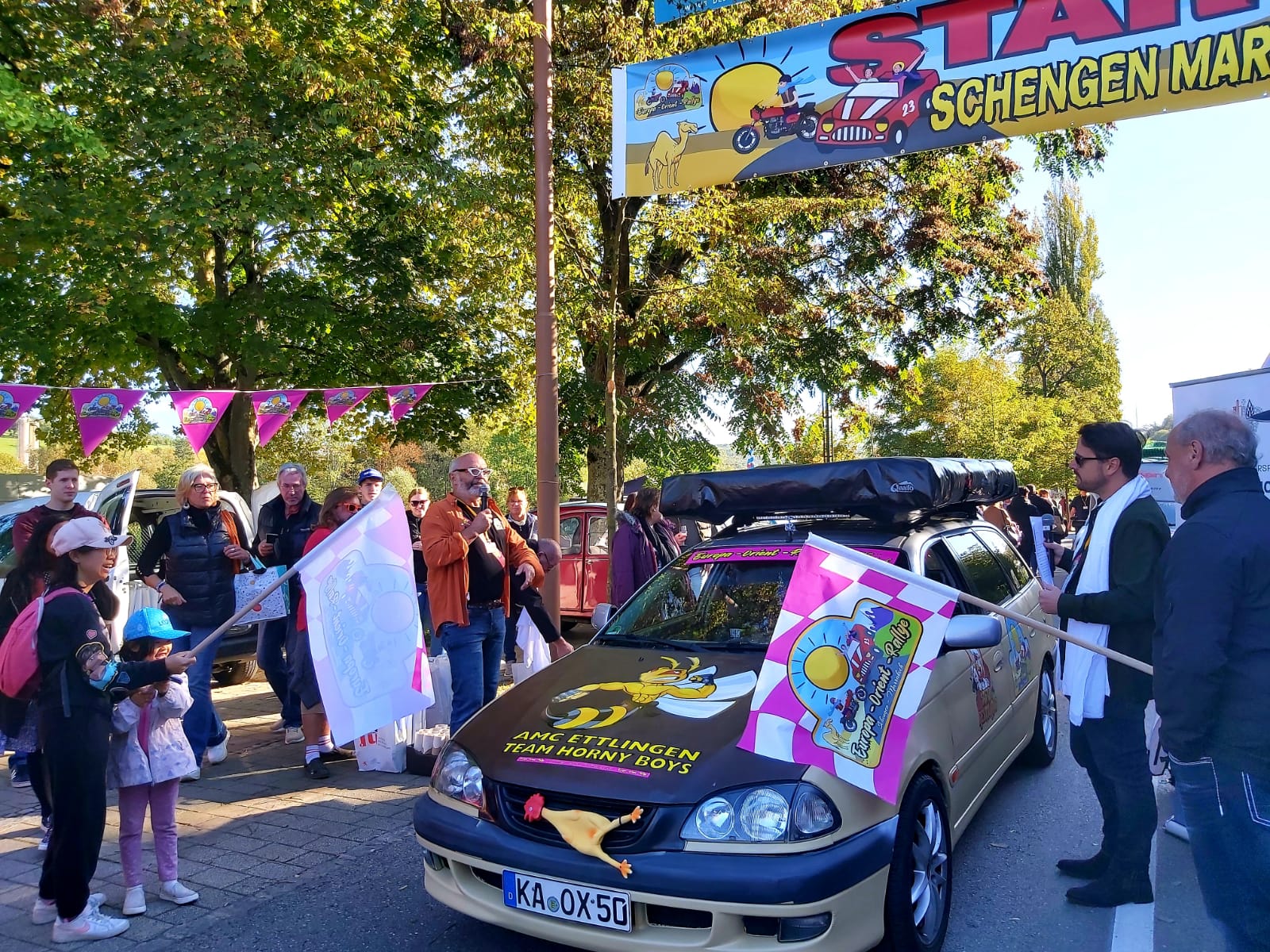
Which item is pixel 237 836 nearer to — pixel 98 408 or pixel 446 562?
pixel 446 562

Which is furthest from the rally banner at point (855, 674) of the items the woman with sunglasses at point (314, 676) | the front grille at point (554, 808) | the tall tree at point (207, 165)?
the tall tree at point (207, 165)

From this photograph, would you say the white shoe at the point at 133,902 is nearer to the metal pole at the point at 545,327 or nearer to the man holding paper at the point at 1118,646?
the metal pole at the point at 545,327

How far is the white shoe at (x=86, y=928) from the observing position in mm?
3785

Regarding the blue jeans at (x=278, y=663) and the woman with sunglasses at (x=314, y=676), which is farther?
the blue jeans at (x=278, y=663)

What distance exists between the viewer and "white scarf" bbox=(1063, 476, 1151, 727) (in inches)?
157

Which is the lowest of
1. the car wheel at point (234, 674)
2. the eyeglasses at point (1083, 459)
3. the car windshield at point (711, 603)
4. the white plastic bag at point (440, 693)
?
the car wheel at point (234, 674)

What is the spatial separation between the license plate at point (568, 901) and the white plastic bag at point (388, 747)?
117 inches

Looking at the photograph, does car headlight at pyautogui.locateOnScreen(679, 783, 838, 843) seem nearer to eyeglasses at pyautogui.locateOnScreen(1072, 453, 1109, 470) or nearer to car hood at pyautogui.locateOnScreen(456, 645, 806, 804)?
car hood at pyautogui.locateOnScreen(456, 645, 806, 804)

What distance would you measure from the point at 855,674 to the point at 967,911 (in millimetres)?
1537

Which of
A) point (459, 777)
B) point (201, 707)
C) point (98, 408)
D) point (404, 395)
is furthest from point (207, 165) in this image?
point (459, 777)

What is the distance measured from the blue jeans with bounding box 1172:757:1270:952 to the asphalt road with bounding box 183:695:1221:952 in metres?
0.86

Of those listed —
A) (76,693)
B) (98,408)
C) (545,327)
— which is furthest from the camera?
(98,408)

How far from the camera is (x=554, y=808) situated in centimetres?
326

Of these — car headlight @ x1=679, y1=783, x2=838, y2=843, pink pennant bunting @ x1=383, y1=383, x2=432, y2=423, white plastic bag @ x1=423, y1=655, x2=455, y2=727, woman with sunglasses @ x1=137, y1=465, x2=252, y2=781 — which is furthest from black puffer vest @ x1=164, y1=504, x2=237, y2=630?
pink pennant bunting @ x1=383, y1=383, x2=432, y2=423
